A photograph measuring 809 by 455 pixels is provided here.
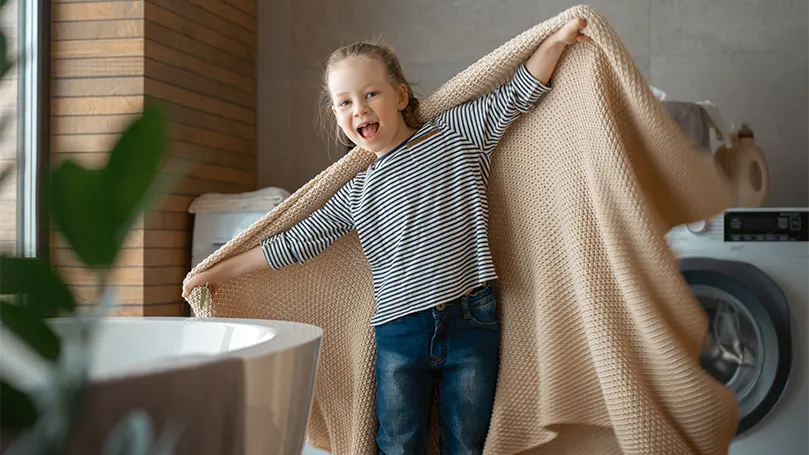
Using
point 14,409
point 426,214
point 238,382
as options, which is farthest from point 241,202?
point 14,409

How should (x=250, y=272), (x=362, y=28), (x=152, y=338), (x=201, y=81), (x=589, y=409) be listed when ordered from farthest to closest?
(x=362, y=28) < (x=201, y=81) < (x=250, y=272) < (x=589, y=409) < (x=152, y=338)

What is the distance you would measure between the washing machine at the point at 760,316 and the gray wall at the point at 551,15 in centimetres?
80

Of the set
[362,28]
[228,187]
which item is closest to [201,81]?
[228,187]

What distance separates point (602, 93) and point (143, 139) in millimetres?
1528

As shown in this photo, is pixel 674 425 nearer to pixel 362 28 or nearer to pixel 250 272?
pixel 250 272

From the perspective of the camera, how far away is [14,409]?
0.67 feet

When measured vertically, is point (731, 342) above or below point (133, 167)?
below

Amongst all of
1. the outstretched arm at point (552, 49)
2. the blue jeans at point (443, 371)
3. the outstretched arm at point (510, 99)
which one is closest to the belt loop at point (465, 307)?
the blue jeans at point (443, 371)

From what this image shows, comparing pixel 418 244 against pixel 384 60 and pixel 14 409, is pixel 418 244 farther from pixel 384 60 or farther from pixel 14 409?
pixel 14 409

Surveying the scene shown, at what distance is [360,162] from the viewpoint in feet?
6.14

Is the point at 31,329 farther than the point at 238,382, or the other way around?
the point at 238,382

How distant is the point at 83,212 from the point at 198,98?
3.24 metres

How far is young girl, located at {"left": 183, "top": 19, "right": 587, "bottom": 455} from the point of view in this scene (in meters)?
1.76

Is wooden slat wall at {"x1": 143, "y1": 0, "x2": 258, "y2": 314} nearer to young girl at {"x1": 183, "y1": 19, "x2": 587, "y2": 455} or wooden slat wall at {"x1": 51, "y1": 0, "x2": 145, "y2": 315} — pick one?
wooden slat wall at {"x1": 51, "y1": 0, "x2": 145, "y2": 315}
